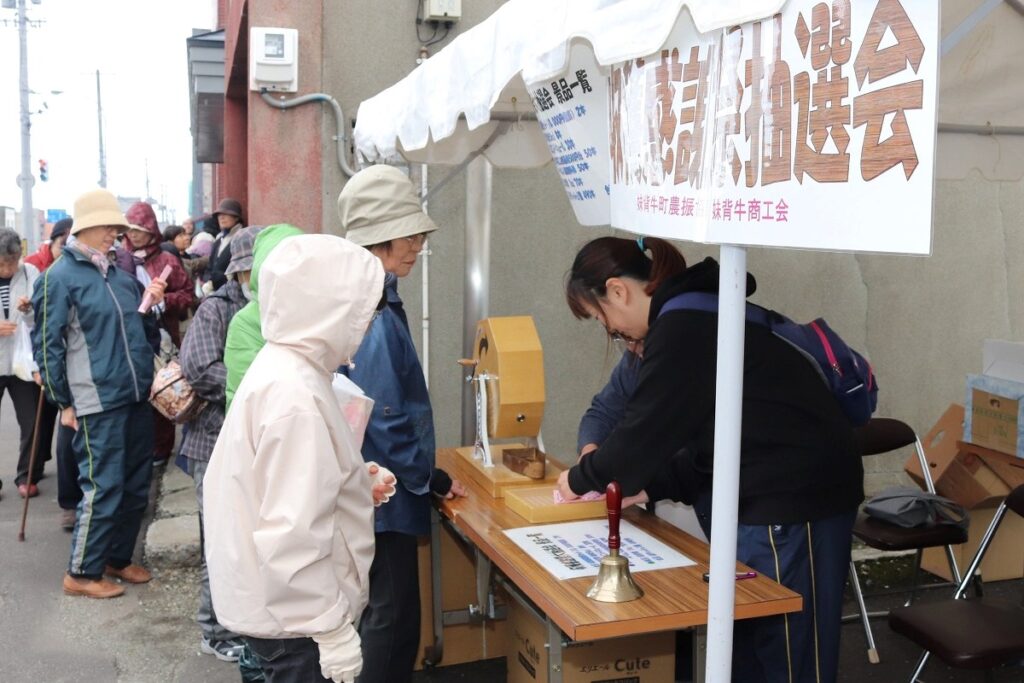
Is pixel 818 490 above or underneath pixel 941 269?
underneath

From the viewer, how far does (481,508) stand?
11.0ft

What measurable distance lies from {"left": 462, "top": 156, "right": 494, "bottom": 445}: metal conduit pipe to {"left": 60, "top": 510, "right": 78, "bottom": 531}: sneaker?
3.00 metres

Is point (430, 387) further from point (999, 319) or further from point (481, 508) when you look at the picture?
point (999, 319)

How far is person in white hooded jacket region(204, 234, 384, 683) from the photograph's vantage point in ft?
6.93

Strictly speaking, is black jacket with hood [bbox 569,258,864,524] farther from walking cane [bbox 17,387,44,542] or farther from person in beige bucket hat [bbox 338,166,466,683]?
walking cane [bbox 17,387,44,542]

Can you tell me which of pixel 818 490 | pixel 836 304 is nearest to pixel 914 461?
pixel 836 304

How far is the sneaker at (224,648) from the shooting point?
434 centimetres

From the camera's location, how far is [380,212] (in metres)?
3.32

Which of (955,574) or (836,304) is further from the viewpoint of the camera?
(836,304)

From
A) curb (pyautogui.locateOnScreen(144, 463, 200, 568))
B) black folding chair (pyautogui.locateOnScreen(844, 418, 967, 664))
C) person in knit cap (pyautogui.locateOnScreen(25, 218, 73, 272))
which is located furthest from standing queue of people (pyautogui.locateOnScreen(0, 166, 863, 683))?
person in knit cap (pyautogui.locateOnScreen(25, 218, 73, 272))

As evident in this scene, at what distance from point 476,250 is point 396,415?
1.69 metres

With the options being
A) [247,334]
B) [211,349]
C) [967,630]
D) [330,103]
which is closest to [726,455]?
[967,630]

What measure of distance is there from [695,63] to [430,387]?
14.1 ft

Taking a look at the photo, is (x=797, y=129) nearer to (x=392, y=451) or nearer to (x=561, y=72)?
(x=561, y=72)
